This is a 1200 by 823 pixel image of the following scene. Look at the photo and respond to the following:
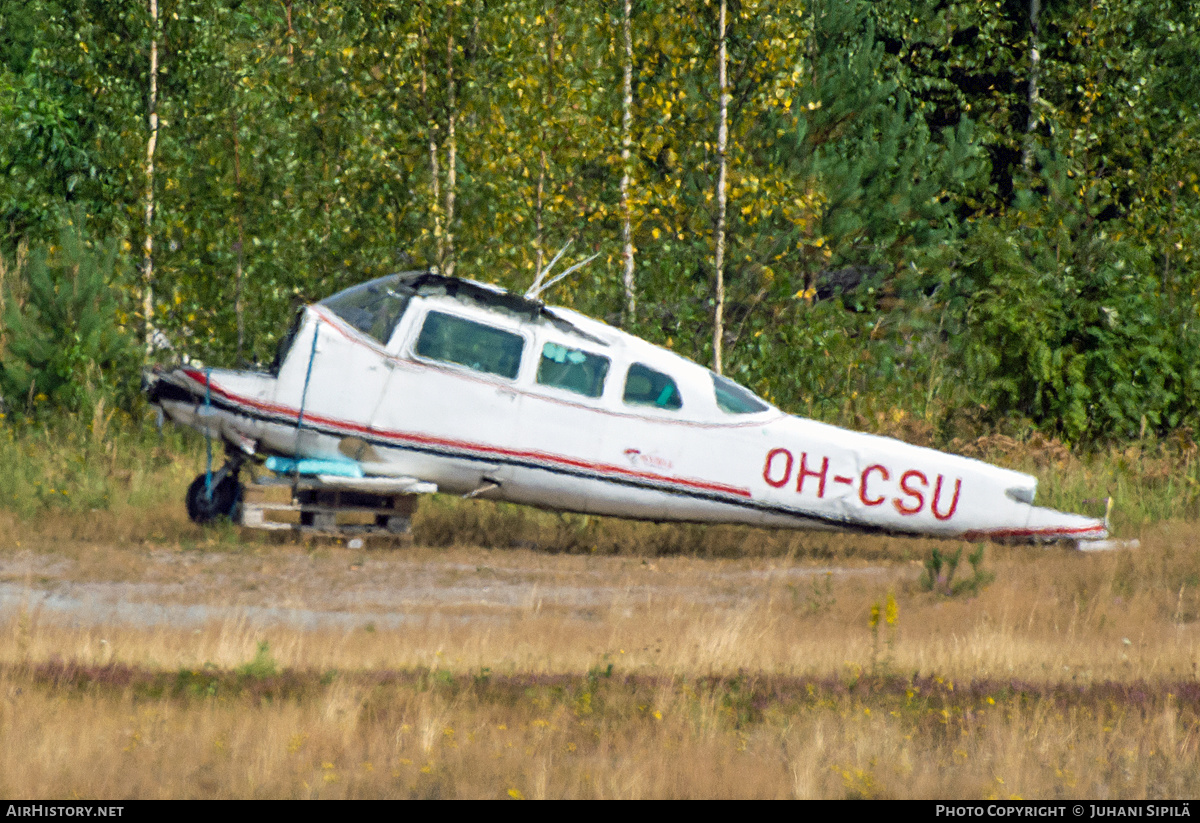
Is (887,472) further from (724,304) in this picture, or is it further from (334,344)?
(724,304)

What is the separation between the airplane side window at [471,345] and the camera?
12312mm

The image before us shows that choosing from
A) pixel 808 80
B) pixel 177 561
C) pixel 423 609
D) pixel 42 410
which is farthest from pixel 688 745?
pixel 808 80

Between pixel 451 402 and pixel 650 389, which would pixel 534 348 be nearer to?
pixel 451 402

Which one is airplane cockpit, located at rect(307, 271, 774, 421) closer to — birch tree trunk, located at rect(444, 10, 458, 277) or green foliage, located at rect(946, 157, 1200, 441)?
birch tree trunk, located at rect(444, 10, 458, 277)

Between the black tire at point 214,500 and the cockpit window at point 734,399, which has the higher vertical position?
the cockpit window at point 734,399

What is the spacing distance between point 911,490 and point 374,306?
4847 millimetres

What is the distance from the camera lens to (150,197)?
62.3 feet

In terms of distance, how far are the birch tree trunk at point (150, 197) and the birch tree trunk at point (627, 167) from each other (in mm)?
6084

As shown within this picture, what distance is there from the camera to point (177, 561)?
1145 centimetres

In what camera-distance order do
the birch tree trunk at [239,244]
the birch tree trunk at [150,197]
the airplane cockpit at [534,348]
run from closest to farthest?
the airplane cockpit at [534,348] → the birch tree trunk at [239,244] → the birch tree trunk at [150,197]

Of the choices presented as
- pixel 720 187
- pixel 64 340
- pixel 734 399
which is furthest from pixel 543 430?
pixel 64 340

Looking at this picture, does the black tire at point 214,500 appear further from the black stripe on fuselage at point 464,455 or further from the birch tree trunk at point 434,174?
the birch tree trunk at point 434,174

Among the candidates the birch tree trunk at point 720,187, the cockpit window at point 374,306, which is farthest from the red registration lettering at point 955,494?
the birch tree trunk at point 720,187
